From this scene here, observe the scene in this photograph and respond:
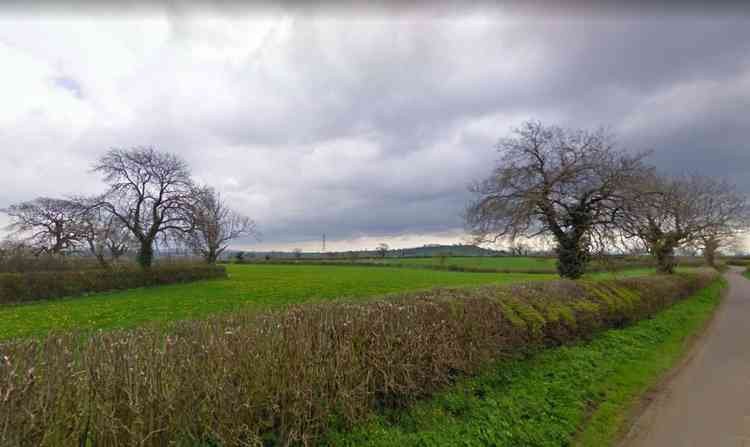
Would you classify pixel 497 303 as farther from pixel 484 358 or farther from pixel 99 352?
pixel 99 352

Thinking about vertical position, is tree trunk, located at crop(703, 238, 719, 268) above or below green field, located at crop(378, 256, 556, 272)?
above

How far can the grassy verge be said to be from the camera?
3.19m

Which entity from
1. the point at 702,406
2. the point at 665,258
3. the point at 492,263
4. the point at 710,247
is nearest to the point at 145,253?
the point at 702,406

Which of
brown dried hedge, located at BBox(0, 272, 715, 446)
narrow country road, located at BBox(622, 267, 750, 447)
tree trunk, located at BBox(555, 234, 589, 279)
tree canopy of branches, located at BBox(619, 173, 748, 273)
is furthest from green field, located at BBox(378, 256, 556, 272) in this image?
brown dried hedge, located at BBox(0, 272, 715, 446)

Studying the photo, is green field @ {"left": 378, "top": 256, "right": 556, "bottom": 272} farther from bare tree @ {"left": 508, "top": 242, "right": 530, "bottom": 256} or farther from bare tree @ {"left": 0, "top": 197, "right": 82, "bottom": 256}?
bare tree @ {"left": 0, "top": 197, "right": 82, "bottom": 256}

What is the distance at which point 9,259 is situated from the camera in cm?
2122

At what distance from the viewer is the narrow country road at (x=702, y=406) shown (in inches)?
133

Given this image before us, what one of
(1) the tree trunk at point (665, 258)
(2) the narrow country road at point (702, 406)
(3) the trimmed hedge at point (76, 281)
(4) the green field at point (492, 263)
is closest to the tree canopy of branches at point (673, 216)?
(1) the tree trunk at point (665, 258)

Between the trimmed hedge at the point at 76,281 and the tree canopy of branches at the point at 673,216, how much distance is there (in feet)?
103

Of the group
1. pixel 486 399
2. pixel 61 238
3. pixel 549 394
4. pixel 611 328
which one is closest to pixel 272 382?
pixel 486 399

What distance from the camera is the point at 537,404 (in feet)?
12.8

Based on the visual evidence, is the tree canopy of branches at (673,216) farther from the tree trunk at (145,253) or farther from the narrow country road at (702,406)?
the tree trunk at (145,253)

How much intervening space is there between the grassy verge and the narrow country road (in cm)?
23

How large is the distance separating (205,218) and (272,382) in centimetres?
2735
